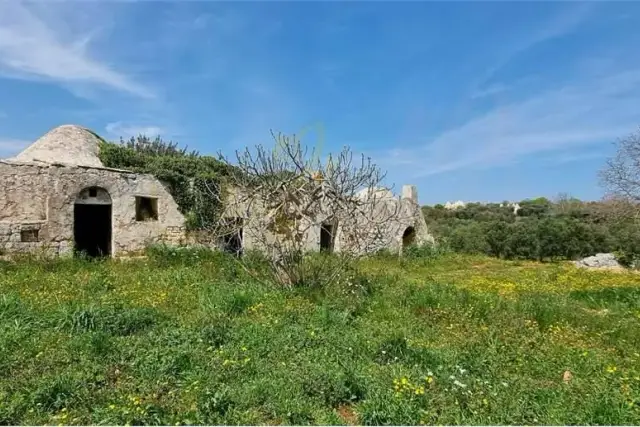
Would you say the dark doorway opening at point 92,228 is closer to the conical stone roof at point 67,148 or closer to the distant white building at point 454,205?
the conical stone roof at point 67,148

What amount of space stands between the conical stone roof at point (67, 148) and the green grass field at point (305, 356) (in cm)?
678

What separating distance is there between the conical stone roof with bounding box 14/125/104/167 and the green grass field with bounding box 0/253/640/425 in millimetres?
6783

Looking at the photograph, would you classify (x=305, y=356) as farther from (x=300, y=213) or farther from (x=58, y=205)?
(x=58, y=205)

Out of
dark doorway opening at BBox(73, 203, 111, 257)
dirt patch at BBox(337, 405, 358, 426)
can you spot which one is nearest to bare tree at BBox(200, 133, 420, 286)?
dirt patch at BBox(337, 405, 358, 426)

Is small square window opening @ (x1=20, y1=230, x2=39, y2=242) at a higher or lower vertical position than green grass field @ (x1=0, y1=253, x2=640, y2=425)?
higher

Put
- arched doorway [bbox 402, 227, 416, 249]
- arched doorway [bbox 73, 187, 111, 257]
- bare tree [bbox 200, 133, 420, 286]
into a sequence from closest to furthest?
bare tree [bbox 200, 133, 420, 286] → arched doorway [bbox 73, 187, 111, 257] → arched doorway [bbox 402, 227, 416, 249]

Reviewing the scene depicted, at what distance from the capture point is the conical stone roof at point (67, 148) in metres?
13.8

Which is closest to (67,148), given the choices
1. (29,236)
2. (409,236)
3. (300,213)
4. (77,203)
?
(77,203)

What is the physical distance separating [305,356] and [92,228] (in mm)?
12806

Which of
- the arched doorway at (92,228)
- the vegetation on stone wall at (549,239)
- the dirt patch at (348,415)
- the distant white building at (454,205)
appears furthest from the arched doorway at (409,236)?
the distant white building at (454,205)

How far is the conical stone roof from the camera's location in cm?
1376

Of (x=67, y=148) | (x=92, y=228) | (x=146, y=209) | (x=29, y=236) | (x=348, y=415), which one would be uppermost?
(x=67, y=148)

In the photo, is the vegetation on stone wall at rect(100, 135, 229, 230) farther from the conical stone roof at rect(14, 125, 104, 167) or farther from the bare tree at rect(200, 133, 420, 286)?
the bare tree at rect(200, 133, 420, 286)

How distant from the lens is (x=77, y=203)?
12.3 meters
